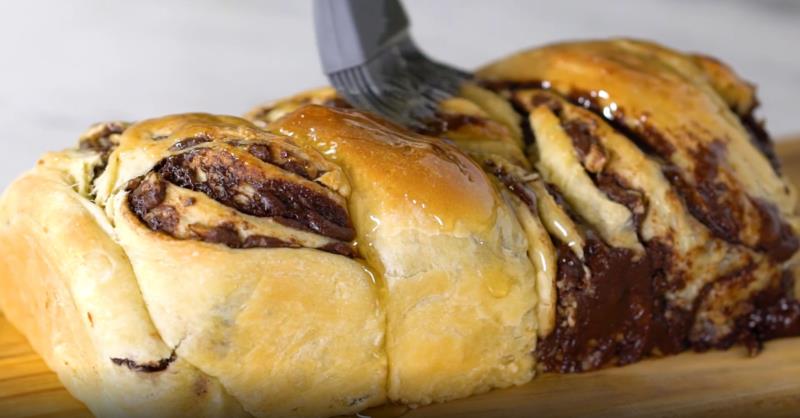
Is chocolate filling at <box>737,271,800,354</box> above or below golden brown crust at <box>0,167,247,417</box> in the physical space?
below

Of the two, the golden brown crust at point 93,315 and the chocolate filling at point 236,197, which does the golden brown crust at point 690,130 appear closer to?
the chocolate filling at point 236,197

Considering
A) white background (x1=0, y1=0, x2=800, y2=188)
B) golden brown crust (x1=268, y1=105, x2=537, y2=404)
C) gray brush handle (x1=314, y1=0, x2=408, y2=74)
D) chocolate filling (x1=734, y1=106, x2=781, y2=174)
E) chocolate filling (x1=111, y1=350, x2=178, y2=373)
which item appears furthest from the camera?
white background (x1=0, y1=0, x2=800, y2=188)

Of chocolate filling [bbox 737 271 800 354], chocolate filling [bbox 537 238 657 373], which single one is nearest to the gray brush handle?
chocolate filling [bbox 537 238 657 373]

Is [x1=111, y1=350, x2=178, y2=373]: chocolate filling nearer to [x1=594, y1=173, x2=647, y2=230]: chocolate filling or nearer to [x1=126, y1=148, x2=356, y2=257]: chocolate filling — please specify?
[x1=126, y1=148, x2=356, y2=257]: chocolate filling

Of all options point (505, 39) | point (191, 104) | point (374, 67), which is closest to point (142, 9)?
point (191, 104)

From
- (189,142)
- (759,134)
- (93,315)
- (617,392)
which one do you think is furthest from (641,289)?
(93,315)

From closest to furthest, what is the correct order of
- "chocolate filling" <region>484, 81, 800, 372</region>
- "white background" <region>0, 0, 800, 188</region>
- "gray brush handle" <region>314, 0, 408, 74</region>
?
"chocolate filling" <region>484, 81, 800, 372</region>, "gray brush handle" <region>314, 0, 408, 74</region>, "white background" <region>0, 0, 800, 188</region>
